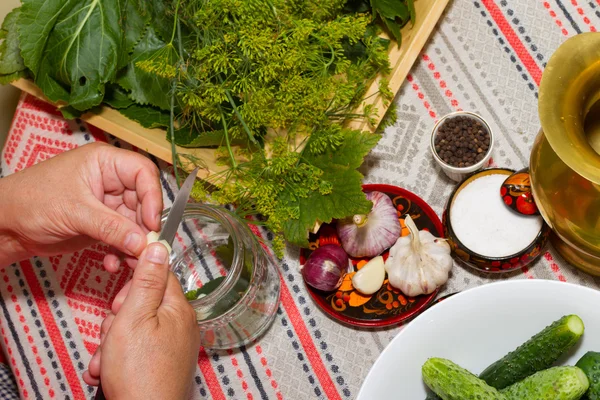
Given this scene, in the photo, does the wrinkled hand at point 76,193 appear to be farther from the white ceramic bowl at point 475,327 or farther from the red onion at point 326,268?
the white ceramic bowl at point 475,327

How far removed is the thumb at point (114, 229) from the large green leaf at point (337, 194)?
27 centimetres

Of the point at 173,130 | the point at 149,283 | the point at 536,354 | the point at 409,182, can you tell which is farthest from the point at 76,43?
the point at 536,354

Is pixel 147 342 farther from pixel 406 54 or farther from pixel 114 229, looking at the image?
pixel 406 54

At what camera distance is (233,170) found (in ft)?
3.64

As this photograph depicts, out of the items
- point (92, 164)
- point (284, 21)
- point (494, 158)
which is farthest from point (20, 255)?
point (494, 158)

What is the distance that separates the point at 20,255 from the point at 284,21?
0.64m

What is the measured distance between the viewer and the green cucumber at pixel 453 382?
0.88m

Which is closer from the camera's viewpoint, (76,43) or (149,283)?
(149,283)

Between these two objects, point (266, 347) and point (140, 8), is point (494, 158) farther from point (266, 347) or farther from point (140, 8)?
point (140, 8)

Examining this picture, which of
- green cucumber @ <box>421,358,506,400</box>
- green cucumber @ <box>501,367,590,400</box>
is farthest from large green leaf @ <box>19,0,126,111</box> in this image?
green cucumber @ <box>501,367,590,400</box>

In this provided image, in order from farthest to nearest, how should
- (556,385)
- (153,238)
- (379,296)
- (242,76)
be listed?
(379,296) → (242,76) → (153,238) → (556,385)

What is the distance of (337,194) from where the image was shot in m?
1.10

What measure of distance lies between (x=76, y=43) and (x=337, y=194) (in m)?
0.56

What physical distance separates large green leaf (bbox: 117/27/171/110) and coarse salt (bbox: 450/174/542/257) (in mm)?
572
